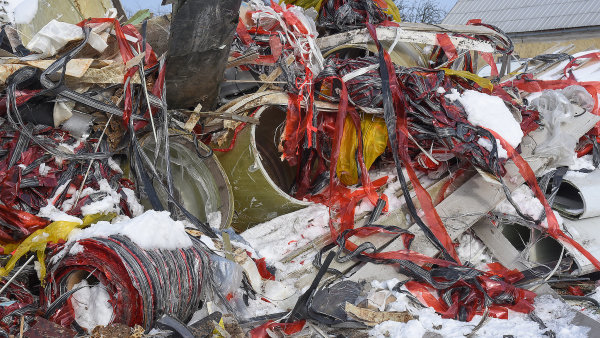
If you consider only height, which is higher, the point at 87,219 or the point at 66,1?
the point at 66,1

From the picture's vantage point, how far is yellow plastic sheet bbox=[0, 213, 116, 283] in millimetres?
2521

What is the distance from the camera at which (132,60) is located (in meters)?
3.15

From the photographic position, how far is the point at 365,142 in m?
3.77

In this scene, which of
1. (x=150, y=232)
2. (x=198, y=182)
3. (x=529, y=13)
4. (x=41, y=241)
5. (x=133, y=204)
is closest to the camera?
(x=150, y=232)

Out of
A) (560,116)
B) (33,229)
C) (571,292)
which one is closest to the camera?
(33,229)

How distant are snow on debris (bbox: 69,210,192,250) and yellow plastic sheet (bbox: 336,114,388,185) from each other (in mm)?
1569

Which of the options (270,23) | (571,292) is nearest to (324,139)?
(270,23)

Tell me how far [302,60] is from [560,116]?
2.05 meters

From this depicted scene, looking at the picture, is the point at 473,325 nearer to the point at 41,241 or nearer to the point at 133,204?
the point at 133,204

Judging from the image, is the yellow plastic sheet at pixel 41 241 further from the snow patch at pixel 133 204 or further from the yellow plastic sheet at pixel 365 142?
the yellow plastic sheet at pixel 365 142

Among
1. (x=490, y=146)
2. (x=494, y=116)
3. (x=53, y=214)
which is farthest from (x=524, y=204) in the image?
(x=53, y=214)

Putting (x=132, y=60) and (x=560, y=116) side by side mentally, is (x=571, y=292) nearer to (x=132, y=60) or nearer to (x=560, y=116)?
(x=560, y=116)

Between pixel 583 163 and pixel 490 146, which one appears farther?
pixel 583 163

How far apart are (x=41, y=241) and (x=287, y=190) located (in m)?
1.97
